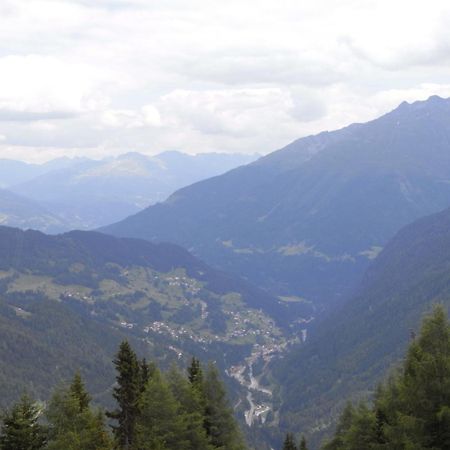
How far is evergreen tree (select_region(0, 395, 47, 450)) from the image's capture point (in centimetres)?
4525

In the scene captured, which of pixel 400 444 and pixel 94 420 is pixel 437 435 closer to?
pixel 400 444

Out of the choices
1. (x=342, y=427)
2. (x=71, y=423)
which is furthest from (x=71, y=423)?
(x=342, y=427)

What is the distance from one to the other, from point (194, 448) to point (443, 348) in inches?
912

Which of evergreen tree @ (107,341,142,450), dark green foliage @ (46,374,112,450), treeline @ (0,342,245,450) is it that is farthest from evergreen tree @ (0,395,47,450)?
evergreen tree @ (107,341,142,450)

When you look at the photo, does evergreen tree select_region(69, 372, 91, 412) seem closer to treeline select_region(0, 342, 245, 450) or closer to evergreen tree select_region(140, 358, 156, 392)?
treeline select_region(0, 342, 245, 450)

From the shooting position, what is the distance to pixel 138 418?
5375 cm

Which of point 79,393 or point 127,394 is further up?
point 79,393

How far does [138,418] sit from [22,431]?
1114cm

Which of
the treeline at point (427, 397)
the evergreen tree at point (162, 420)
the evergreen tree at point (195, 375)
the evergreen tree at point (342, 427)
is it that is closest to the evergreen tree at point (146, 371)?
the evergreen tree at point (195, 375)

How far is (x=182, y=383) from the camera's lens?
55.1 metres

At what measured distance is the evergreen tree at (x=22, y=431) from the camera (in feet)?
148

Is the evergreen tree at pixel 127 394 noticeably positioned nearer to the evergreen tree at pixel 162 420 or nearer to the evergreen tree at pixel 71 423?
the evergreen tree at pixel 162 420

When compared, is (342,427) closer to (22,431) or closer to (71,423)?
(71,423)

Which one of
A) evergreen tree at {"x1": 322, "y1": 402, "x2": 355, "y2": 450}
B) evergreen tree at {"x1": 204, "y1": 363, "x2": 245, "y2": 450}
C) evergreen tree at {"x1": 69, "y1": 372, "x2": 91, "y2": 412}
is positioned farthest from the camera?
evergreen tree at {"x1": 322, "y1": 402, "x2": 355, "y2": 450}
